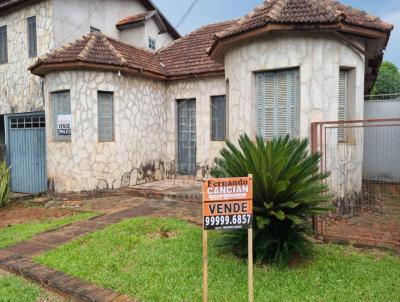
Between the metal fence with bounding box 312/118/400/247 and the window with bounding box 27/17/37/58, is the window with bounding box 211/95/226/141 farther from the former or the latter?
the window with bounding box 27/17/37/58

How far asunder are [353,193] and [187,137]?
607cm

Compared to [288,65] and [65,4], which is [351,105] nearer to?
[288,65]

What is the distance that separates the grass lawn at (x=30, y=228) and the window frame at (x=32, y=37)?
7021 mm

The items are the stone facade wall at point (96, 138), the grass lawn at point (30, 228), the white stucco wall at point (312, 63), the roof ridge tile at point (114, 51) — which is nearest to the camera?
the grass lawn at point (30, 228)

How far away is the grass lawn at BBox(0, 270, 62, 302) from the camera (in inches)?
159

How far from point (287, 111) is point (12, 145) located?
10423 mm

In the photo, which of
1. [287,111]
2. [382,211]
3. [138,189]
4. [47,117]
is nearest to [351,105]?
[287,111]

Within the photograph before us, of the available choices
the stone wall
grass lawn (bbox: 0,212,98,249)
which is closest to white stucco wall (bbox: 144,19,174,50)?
the stone wall

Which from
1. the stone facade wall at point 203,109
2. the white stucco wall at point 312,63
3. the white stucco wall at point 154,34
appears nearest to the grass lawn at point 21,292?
the white stucco wall at point 312,63

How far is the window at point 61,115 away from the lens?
32.5ft

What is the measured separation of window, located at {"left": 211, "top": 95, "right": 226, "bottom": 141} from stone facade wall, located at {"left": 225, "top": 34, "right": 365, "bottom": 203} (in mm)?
3205

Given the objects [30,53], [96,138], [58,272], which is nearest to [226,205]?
[58,272]

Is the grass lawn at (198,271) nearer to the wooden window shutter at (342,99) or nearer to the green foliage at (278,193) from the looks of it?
the green foliage at (278,193)

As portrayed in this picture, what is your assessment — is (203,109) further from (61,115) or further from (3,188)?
(3,188)
